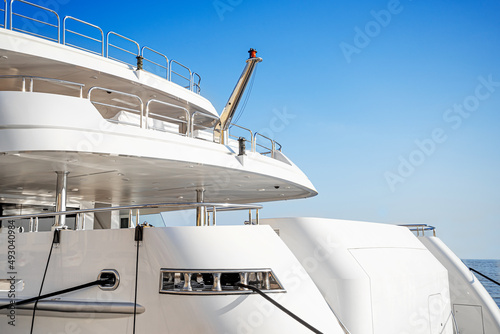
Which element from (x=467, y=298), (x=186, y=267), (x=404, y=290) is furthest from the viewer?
(x=467, y=298)

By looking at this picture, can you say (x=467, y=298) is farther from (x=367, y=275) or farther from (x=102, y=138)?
(x=102, y=138)

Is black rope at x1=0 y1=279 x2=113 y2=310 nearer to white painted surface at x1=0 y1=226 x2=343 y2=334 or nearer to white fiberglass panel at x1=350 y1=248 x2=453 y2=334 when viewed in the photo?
white painted surface at x1=0 y1=226 x2=343 y2=334

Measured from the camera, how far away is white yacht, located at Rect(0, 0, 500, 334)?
5160 millimetres

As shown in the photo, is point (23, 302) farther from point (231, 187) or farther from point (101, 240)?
point (231, 187)

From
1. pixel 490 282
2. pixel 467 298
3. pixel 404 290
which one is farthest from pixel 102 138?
pixel 490 282

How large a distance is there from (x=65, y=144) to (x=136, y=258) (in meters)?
2.12

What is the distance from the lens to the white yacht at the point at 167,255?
516cm

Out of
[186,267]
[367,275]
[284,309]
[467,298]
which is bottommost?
[467,298]

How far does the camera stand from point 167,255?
524cm

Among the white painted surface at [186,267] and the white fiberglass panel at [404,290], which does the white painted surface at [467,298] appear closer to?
the white fiberglass panel at [404,290]

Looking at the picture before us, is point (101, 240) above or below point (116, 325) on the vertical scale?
above

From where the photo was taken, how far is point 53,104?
21.3ft

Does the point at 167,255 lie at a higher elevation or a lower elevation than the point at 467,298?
higher

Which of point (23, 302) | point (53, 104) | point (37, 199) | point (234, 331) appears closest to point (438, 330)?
point (234, 331)
